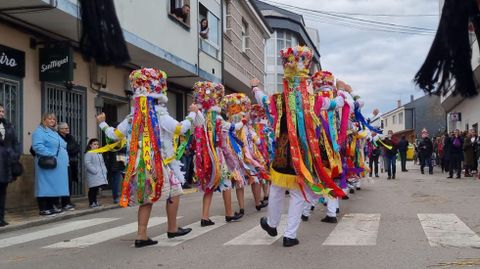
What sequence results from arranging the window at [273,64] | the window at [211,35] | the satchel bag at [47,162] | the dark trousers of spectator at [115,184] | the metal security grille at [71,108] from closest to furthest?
the satchel bag at [47,162] → the dark trousers of spectator at [115,184] → the metal security grille at [71,108] → the window at [211,35] → the window at [273,64]

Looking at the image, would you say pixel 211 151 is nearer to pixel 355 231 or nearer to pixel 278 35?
pixel 355 231

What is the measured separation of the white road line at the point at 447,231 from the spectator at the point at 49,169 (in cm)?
623

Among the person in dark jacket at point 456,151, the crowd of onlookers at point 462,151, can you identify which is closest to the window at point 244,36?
the crowd of onlookers at point 462,151

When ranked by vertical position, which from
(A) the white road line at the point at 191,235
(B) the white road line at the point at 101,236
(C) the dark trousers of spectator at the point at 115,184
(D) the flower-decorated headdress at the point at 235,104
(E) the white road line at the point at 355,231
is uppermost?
(D) the flower-decorated headdress at the point at 235,104

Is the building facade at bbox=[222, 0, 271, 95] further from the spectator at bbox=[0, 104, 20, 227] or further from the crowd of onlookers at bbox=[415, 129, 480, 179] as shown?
the spectator at bbox=[0, 104, 20, 227]

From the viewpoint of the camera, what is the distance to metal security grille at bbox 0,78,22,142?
37.6 ft

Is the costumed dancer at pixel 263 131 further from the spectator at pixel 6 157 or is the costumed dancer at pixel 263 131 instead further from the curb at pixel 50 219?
the spectator at pixel 6 157

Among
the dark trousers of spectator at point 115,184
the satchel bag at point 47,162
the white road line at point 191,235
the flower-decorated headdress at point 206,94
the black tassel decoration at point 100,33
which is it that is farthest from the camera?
the dark trousers of spectator at point 115,184

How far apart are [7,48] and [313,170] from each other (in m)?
7.43

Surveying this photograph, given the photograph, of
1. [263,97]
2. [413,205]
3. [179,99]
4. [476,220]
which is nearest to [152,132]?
[263,97]

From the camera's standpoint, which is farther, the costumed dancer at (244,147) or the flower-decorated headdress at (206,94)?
the costumed dancer at (244,147)

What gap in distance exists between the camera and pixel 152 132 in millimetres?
6617

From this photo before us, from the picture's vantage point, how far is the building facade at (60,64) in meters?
11.1

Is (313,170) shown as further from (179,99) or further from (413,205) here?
(179,99)
